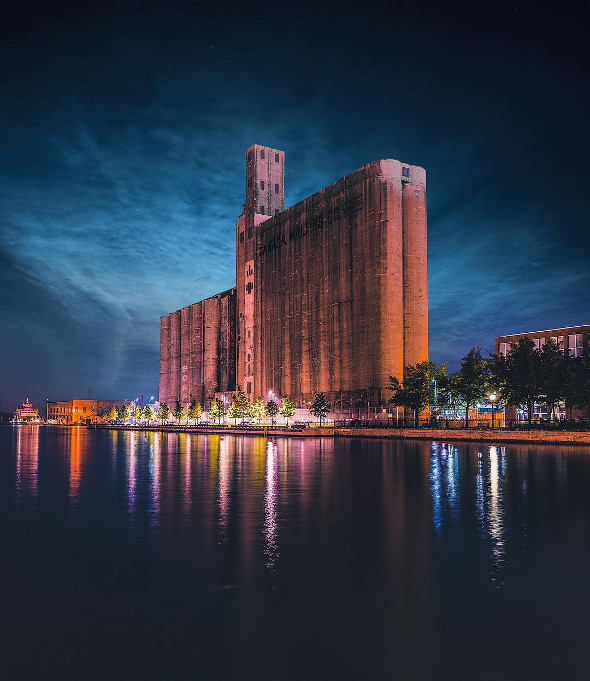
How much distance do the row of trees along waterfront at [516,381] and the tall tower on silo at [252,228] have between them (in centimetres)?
7240

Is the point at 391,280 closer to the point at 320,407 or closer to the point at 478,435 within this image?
the point at 320,407

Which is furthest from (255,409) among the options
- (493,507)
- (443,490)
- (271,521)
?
(271,521)

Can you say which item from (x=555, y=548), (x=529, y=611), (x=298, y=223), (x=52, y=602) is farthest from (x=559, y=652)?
(x=298, y=223)

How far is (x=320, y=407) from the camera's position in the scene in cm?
12462

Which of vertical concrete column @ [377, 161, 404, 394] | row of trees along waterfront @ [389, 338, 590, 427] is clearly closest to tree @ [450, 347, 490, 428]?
row of trees along waterfront @ [389, 338, 590, 427]

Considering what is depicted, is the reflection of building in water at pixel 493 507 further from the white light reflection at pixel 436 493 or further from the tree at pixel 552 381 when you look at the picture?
the tree at pixel 552 381

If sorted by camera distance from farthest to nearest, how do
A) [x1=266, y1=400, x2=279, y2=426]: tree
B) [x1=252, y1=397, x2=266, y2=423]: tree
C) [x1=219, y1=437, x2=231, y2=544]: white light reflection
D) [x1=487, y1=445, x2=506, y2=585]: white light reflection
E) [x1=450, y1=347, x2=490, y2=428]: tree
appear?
[x1=252, y1=397, x2=266, y2=423]: tree → [x1=266, y1=400, x2=279, y2=426]: tree → [x1=450, y1=347, x2=490, y2=428]: tree → [x1=219, y1=437, x2=231, y2=544]: white light reflection → [x1=487, y1=445, x2=506, y2=585]: white light reflection

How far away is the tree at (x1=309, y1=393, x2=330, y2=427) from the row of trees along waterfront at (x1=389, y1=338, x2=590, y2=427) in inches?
956

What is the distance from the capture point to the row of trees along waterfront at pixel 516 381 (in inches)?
2881

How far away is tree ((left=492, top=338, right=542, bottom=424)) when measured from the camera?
75938 millimetres

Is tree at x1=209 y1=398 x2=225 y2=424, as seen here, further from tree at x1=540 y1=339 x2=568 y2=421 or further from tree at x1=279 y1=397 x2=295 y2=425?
tree at x1=540 y1=339 x2=568 y2=421

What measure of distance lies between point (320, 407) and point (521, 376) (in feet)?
174

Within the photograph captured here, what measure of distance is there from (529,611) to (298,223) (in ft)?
Answer: 468

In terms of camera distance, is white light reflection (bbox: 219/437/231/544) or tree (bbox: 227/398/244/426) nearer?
white light reflection (bbox: 219/437/231/544)
